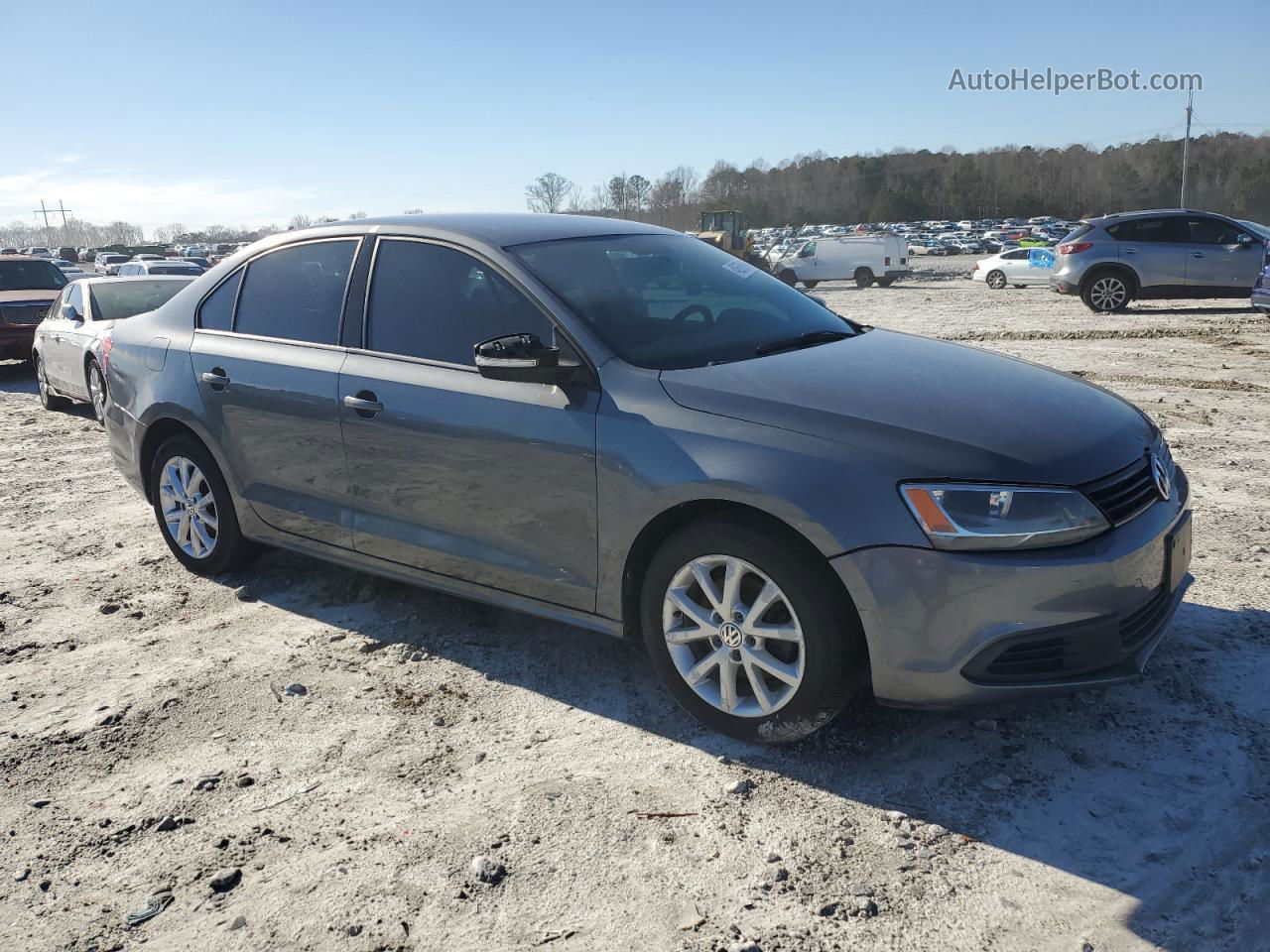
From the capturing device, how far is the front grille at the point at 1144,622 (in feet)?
10.1

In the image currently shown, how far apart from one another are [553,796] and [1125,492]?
2.02m

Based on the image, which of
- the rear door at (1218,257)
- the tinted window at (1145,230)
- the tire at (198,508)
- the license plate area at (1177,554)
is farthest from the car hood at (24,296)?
the rear door at (1218,257)

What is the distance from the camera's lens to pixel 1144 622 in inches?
125

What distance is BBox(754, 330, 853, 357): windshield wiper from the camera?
3881 millimetres

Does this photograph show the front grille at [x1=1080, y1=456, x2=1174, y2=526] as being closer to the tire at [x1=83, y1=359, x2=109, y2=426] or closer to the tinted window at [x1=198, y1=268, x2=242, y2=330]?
the tinted window at [x1=198, y1=268, x2=242, y2=330]

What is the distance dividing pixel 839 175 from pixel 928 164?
12.8 metres

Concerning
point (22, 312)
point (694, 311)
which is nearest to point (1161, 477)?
point (694, 311)

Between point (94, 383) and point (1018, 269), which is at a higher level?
point (1018, 269)

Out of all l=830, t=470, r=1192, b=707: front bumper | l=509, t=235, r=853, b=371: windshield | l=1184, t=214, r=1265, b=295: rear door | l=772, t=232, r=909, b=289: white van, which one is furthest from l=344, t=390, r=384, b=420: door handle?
l=772, t=232, r=909, b=289: white van

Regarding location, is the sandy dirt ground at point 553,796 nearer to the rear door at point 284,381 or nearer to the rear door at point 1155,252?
the rear door at point 284,381

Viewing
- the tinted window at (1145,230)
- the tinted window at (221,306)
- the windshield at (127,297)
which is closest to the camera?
the tinted window at (221,306)

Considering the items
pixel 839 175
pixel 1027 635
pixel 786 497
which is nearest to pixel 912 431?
pixel 786 497

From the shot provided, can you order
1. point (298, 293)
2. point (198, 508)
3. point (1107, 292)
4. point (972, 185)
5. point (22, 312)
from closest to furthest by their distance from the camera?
point (298, 293), point (198, 508), point (22, 312), point (1107, 292), point (972, 185)

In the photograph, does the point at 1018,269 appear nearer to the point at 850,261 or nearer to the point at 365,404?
the point at 850,261
